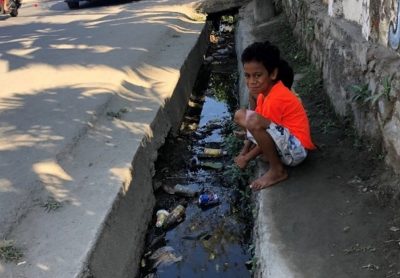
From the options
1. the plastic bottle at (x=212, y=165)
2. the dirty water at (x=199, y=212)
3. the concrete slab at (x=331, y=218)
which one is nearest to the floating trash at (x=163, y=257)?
the dirty water at (x=199, y=212)

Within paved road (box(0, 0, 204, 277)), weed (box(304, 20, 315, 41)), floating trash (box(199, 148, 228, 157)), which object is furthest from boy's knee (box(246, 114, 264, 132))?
weed (box(304, 20, 315, 41))

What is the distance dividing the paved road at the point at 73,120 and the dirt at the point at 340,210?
1314mm

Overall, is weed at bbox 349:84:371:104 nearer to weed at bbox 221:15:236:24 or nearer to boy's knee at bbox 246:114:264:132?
boy's knee at bbox 246:114:264:132

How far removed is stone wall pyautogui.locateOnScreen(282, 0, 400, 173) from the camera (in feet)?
11.6

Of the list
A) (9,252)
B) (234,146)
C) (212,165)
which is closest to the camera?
(9,252)

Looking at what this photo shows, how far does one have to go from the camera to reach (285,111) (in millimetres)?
3852

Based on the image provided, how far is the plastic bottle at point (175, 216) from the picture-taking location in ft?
14.8

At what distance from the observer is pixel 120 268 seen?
355 centimetres

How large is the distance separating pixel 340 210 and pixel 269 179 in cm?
67

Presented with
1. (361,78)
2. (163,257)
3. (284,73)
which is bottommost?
(163,257)

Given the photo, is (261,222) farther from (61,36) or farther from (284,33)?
(61,36)

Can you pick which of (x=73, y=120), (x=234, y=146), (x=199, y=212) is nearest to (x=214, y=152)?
(x=234, y=146)

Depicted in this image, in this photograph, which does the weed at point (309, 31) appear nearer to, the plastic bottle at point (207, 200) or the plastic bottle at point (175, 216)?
the plastic bottle at point (207, 200)

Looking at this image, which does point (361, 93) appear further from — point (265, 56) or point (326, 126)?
point (265, 56)
